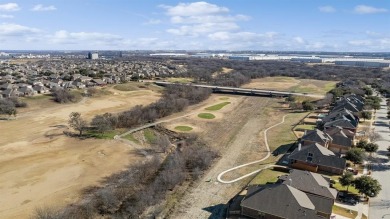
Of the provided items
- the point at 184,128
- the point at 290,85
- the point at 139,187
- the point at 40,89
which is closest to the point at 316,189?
the point at 139,187

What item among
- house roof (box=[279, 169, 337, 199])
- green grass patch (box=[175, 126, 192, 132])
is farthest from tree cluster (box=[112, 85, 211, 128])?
house roof (box=[279, 169, 337, 199])

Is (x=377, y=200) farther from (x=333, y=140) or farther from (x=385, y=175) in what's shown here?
(x=333, y=140)

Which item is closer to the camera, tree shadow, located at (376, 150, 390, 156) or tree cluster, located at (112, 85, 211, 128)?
tree shadow, located at (376, 150, 390, 156)

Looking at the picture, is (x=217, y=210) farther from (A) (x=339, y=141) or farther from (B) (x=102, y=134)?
(B) (x=102, y=134)

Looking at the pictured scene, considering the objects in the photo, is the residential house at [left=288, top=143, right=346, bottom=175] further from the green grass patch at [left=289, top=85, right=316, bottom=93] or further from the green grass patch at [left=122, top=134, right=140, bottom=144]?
the green grass patch at [left=289, top=85, right=316, bottom=93]

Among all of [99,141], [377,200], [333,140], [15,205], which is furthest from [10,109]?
[377,200]

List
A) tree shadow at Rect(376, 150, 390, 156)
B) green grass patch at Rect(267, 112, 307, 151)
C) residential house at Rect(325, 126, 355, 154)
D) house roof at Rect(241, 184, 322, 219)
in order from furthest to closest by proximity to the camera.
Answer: green grass patch at Rect(267, 112, 307, 151), residential house at Rect(325, 126, 355, 154), tree shadow at Rect(376, 150, 390, 156), house roof at Rect(241, 184, 322, 219)

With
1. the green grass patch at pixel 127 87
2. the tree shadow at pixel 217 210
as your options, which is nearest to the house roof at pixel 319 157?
the tree shadow at pixel 217 210

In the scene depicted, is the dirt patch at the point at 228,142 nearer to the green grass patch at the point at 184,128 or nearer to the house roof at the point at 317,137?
the green grass patch at the point at 184,128
